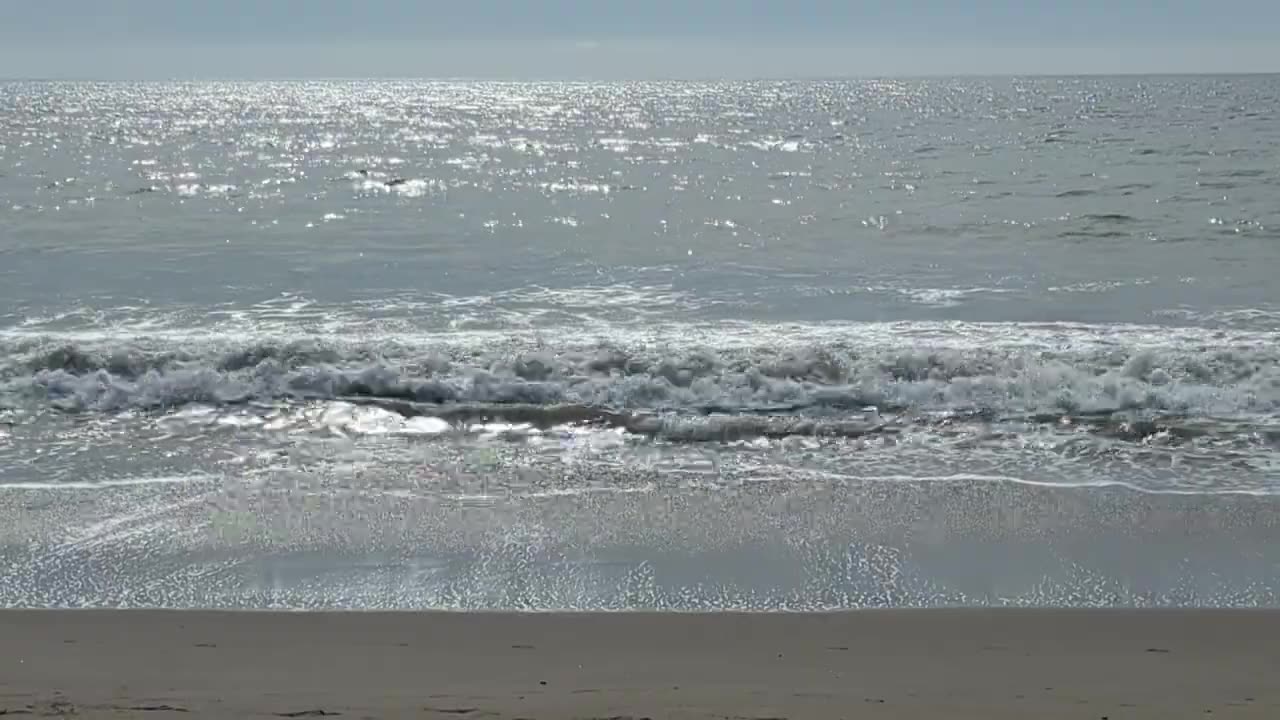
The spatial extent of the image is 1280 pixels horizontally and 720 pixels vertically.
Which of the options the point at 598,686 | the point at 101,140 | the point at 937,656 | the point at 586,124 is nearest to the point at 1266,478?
the point at 937,656

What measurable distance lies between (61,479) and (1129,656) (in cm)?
626

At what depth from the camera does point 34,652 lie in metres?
4.73

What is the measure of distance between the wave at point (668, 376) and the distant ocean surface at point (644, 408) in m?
0.04

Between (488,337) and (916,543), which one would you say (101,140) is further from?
(916,543)

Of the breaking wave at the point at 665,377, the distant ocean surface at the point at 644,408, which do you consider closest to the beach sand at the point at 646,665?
the distant ocean surface at the point at 644,408

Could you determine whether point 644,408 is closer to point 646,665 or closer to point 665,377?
point 665,377

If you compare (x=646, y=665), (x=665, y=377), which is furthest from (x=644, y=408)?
(x=646, y=665)

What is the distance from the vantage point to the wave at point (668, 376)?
9.52m

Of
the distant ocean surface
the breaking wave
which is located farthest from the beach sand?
the breaking wave

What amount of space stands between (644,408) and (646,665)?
4929 mm

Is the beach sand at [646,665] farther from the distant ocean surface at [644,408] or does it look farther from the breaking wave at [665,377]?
the breaking wave at [665,377]

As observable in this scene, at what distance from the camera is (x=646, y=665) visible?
15.2 ft

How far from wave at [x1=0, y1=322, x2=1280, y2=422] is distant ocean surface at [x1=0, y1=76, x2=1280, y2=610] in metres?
0.04

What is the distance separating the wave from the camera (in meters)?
9.52
